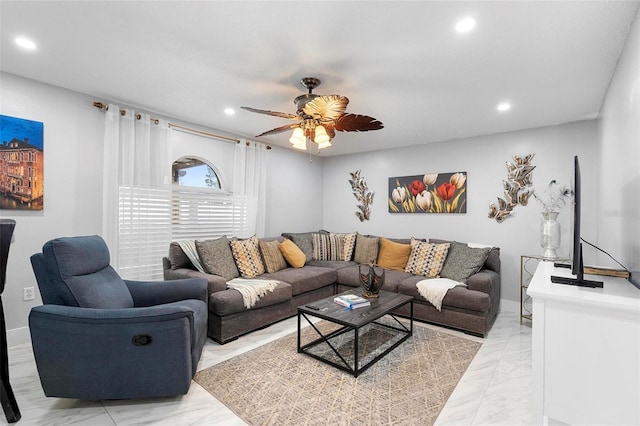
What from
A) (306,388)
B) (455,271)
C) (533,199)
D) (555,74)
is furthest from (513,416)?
(533,199)

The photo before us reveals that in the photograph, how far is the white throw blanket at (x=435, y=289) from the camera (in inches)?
130

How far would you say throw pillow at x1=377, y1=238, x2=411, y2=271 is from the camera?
4.30m

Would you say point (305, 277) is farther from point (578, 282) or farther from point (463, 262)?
point (578, 282)

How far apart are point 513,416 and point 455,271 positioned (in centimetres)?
198

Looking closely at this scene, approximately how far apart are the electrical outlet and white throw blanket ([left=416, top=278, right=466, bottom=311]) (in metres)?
3.84

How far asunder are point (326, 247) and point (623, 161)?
3.58 m

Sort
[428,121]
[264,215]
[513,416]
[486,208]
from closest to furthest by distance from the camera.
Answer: [513,416]
[428,121]
[486,208]
[264,215]

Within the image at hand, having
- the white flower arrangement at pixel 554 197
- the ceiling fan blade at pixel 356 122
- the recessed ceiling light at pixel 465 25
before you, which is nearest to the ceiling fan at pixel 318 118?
the ceiling fan blade at pixel 356 122

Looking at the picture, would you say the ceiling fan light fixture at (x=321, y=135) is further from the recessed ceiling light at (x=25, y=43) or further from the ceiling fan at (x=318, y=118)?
the recessed ceiling light at (x=25, y=43)

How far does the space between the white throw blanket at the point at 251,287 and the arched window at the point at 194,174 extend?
1526mm

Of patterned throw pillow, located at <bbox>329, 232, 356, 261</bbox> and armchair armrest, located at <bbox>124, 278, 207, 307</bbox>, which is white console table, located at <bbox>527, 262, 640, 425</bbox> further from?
patterned throw pillow, located at <bbox>329, 232, 356, 261</bbox>

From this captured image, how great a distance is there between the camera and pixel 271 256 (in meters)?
4.05

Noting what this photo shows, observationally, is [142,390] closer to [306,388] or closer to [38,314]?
[38,314]

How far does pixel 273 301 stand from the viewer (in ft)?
10.8
